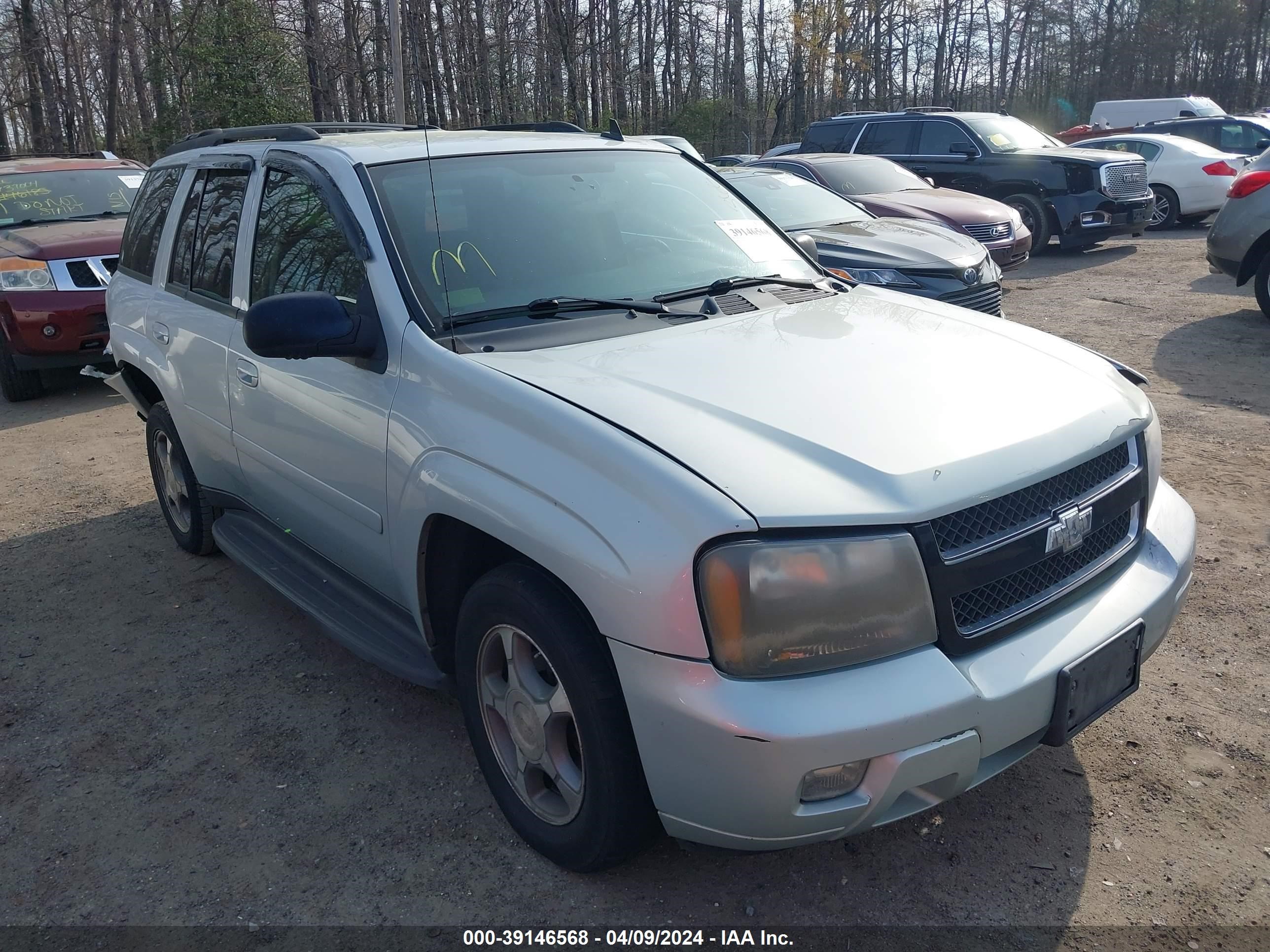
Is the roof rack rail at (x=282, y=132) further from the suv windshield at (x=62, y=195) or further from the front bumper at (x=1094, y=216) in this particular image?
the front bumper at (x=1094, y=216)

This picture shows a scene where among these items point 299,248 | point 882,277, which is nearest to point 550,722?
point 299,248

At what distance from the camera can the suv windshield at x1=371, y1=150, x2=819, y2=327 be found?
123 inches

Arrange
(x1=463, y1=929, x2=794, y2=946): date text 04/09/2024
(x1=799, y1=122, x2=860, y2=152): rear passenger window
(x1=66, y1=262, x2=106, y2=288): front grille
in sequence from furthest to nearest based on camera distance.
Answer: (x1=799, y1=122, x2=860, y2=152): rear passenger window, (x1=66, y1=262, x2=106, y2=288): front grille, (x1=463, y1=929, x2=794, y2=946): date text 04/09/2024

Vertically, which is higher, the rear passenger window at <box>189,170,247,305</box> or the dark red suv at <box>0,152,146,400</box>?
the rear passenger window at <box>189,170,247,305</box>

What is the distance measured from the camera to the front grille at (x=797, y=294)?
3.49 m

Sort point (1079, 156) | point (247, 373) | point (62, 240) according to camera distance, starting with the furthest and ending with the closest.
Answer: point (1079, 156) < point (62, 240) < point (247, 373)

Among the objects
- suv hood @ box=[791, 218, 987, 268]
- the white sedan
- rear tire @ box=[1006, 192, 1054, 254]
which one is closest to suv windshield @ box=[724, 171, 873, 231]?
suv hood @ box=[791, 218, 987, 268]

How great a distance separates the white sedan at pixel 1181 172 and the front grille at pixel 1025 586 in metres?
14.7

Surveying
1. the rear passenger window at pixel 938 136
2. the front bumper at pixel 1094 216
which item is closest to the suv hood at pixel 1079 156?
the front bumper at pixel 1094 216

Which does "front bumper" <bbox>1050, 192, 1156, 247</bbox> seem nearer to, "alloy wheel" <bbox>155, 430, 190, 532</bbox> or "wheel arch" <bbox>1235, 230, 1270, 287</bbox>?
"wheel arch" <bbox>1235, 230, 1270, 287</bbox>

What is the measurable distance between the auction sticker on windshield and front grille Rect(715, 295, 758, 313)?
0.38 metres

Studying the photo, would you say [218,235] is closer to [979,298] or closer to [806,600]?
[806,600]

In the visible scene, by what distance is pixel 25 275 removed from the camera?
8000 mm

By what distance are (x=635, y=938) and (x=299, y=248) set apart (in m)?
2.45
